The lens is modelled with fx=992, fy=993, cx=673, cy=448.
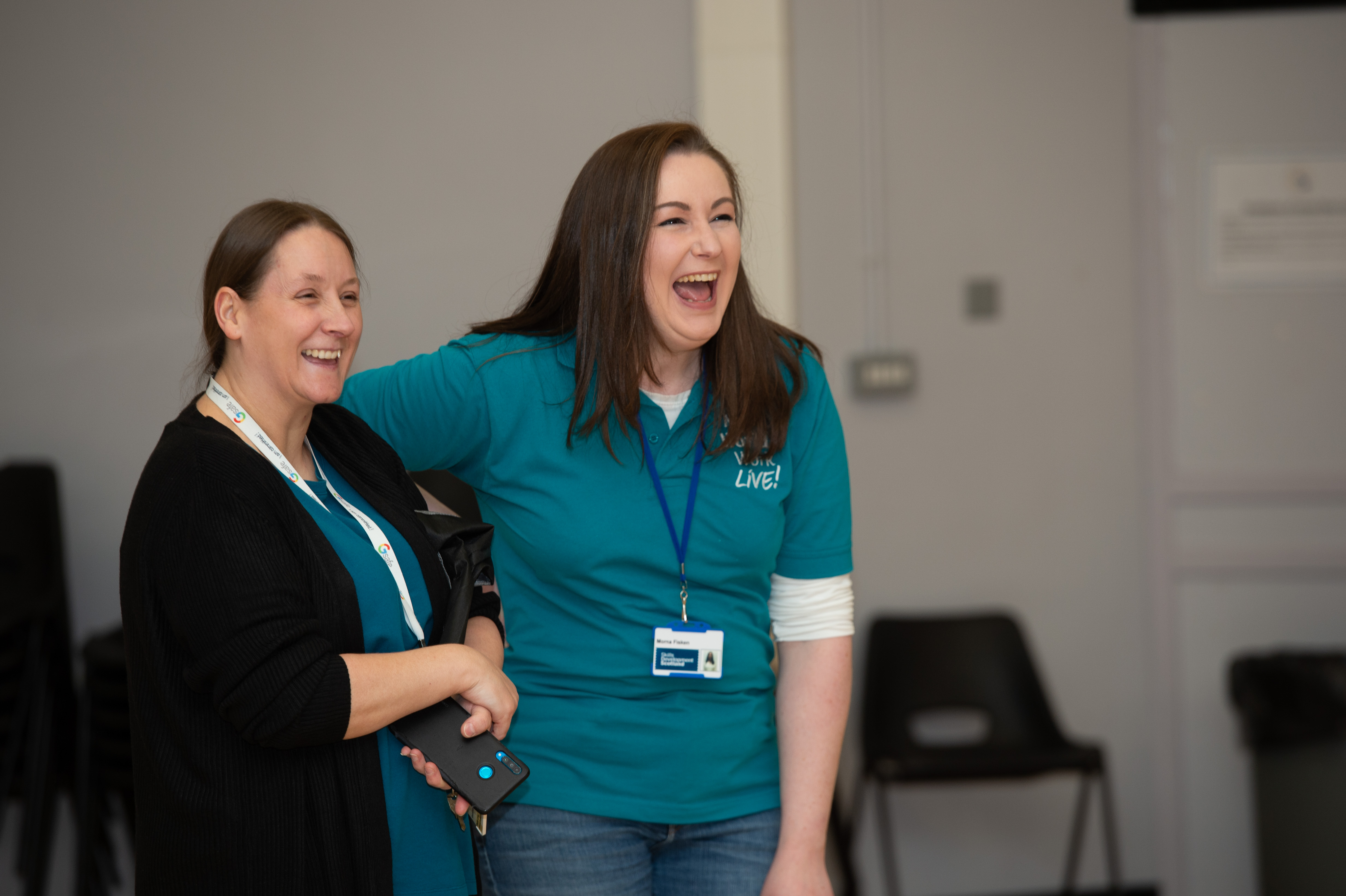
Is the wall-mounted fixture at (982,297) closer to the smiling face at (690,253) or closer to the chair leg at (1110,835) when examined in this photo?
the chair leg at (1110,835)

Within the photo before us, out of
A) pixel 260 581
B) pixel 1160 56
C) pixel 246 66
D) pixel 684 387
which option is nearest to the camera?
pixel 260 581

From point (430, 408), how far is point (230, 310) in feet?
0.97

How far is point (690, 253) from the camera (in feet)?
4.51

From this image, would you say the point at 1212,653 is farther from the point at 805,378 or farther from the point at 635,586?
the point at 635,586

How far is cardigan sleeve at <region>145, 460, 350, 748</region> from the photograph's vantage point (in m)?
1.01

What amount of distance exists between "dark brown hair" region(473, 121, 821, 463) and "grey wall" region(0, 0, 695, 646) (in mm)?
1341

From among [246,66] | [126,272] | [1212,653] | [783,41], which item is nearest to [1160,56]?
[783,41]

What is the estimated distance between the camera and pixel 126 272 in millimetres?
2658

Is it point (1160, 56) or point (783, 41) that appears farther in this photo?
point (1160, 56)

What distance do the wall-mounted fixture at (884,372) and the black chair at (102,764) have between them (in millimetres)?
2169

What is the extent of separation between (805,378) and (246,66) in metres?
1.98

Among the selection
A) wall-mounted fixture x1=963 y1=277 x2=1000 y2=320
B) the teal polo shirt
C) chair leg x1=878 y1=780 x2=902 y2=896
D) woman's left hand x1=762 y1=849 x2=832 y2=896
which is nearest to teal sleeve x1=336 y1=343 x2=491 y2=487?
the teal polo shirt

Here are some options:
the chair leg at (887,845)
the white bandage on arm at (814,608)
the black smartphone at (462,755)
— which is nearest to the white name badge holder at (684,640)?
the white bandage on arm at (814,608)

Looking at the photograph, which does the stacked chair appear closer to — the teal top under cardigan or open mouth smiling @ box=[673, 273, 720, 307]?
the teal top under cardigan
